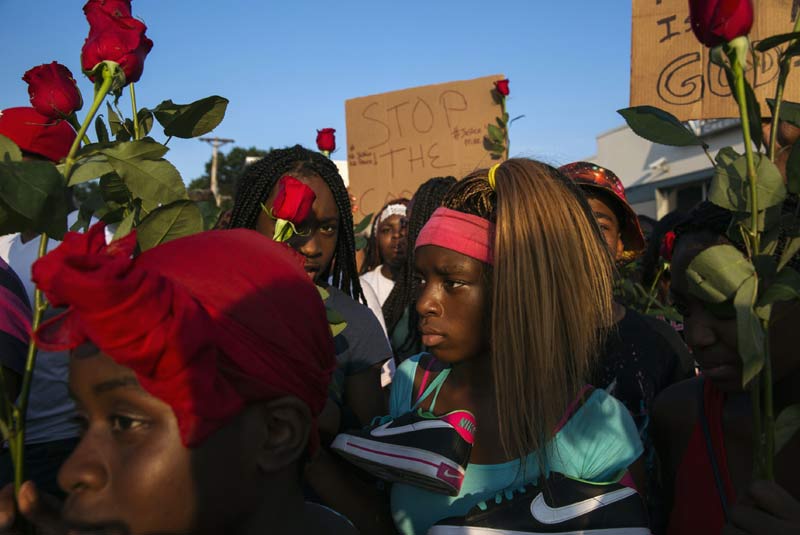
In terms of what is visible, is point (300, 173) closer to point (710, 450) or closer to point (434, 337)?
point (434, 337)

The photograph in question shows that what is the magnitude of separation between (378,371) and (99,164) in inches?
61.2

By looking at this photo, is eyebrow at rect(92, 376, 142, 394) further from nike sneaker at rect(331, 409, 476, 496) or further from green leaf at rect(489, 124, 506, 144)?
green leaf at rect(489, 124, 506, 144)

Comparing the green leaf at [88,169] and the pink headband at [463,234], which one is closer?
the green leaf at [88,169]

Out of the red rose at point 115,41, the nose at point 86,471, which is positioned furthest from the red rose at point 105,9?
the nose at point 86,471

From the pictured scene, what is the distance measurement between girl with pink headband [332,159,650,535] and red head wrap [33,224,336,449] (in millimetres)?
608

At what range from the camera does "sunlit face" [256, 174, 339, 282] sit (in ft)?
8.93

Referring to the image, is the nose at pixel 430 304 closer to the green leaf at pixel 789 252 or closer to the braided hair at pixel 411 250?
the green leaf at pixel 789 252

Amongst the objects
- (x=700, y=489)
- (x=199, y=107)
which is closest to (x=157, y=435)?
(x=199, y=107)

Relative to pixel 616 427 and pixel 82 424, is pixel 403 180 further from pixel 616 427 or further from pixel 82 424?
pixel 82 424

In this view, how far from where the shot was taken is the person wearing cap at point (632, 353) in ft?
7.89

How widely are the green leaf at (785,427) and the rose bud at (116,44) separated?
1.29 m

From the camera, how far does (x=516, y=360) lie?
1.94 m

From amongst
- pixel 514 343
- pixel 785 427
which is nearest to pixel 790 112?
pixel 785 427

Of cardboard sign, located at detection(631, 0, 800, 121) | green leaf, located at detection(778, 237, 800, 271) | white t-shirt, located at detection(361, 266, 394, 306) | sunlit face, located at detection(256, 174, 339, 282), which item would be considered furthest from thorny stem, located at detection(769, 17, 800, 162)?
white t-shirt, located at detection(361, 266, 394, 306)
